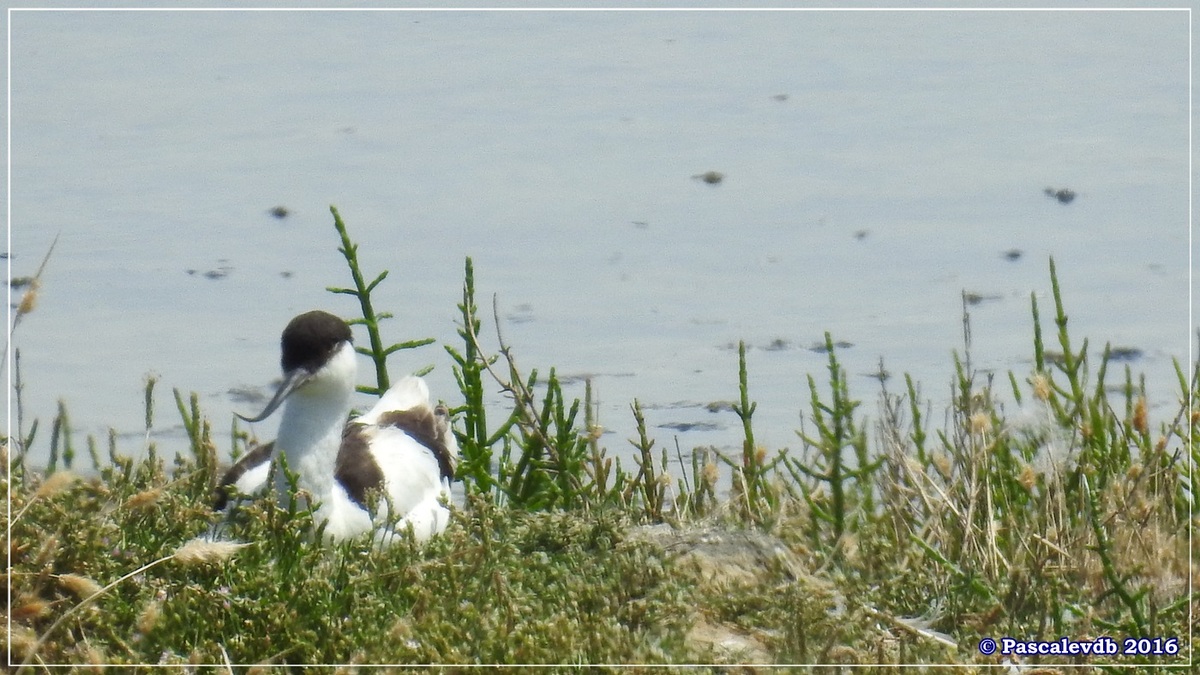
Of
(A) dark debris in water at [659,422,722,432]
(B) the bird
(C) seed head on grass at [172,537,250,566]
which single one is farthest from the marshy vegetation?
(A) dark debris in water at [659,422,722,432]

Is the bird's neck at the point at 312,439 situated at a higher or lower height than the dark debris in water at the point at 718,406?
higher

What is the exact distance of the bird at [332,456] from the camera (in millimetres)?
5347

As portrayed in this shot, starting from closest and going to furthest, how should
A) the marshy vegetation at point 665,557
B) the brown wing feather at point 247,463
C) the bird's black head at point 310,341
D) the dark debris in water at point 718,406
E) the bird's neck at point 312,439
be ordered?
the marshy vegetation at point 665,557 < the bird's neck at point 312,439 < the bird's black head at point 310,341 < the brown wing feather at point 247,463 < the dark debris in water at point 718,406

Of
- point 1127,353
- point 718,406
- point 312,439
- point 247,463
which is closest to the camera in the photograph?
point 312,439

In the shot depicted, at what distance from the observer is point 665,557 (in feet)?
15.5

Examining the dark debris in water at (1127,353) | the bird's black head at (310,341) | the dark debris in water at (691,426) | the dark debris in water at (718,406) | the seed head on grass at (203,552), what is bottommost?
the dark debris in water at (691,426)

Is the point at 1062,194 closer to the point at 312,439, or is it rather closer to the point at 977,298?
the point at 977,298

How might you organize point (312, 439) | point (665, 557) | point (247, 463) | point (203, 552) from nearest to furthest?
A: point (203, 552) → point (665, 557) → point (312, 439) → point (247, 463)

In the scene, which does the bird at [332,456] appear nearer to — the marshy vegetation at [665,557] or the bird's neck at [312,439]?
the bird's neck at [312,439]

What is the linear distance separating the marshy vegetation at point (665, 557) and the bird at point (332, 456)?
0.79 ft

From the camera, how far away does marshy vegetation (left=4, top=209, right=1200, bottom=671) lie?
4.03 meters

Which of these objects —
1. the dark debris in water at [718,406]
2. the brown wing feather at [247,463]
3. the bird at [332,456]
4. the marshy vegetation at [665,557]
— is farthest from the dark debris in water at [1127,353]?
the brown wing feather at [247,463]

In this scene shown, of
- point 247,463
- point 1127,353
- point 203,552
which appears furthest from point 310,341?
point 1127,353

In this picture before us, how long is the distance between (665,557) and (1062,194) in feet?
7.68
